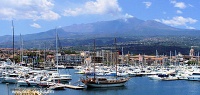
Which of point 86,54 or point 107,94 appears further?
point 86,54

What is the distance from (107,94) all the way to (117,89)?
158 inches

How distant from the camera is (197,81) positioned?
56000 mm

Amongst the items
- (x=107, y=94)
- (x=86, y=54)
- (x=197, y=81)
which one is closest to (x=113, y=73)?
(x=197, y=81)

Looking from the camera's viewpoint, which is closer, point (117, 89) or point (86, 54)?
point (117, 89)

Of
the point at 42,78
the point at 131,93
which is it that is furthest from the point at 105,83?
the point at 42,78

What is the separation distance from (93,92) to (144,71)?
34.5 m

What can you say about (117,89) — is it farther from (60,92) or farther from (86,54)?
(86,54)

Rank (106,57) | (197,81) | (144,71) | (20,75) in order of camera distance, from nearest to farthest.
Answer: (20,75) → (197,81) → (144,71) → (106,57)

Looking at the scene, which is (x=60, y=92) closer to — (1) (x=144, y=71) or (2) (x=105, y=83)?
(2) (x=105, y=83)

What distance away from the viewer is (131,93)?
125 feet

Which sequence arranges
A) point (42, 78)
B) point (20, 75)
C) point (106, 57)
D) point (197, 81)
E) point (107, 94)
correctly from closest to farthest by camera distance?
1. point (107, 94)
2. point (42, 78)
3. point (20, 75)
4. point (197, 81)
5. point (106, 57)

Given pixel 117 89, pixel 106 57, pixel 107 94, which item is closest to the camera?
pixel 107 94

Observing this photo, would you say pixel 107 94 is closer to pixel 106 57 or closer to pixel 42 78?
pixel 42 78

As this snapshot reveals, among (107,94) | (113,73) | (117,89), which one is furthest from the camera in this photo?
(113,73)
